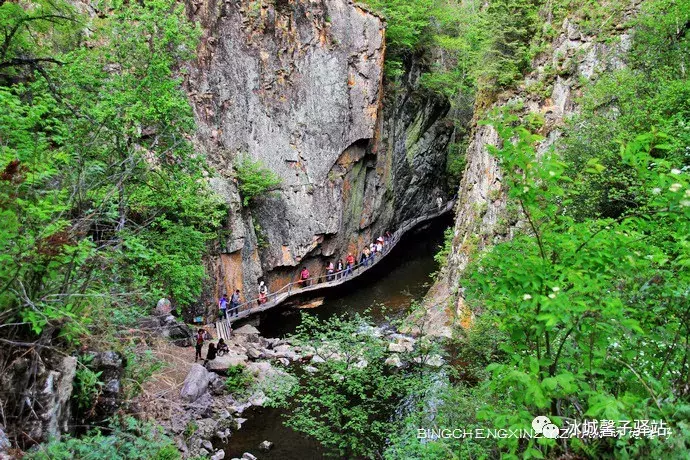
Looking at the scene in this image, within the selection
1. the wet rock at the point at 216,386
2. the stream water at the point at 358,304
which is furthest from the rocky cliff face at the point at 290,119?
the wet rock at the point at 216,386

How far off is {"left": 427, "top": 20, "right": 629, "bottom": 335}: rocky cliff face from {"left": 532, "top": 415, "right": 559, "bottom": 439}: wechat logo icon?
419 inches

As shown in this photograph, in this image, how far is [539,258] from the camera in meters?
3.55

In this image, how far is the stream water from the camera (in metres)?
11.7

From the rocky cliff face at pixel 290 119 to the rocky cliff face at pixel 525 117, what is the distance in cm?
764

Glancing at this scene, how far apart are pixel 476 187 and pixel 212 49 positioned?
14756 mm

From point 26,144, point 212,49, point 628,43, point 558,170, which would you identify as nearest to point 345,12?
point 212,49

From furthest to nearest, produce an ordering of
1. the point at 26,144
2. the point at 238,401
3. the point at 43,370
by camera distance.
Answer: the point at 238,401 → the point at 26,144 → the point at 43,370

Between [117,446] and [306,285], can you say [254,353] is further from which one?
[117,446]

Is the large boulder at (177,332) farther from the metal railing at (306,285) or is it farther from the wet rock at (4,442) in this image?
the wet rock at (4,442)

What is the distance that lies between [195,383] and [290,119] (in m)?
15.5

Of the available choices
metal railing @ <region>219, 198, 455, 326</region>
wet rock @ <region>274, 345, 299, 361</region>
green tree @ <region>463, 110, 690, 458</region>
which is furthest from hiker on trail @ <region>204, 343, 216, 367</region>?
green tree @ <region>463, 110, 690, 458</region>

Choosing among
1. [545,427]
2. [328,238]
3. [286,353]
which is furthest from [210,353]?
[545,427]

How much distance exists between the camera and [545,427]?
3.43 m

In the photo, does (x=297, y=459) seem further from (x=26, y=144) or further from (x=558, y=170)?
(x=558, y=170)
